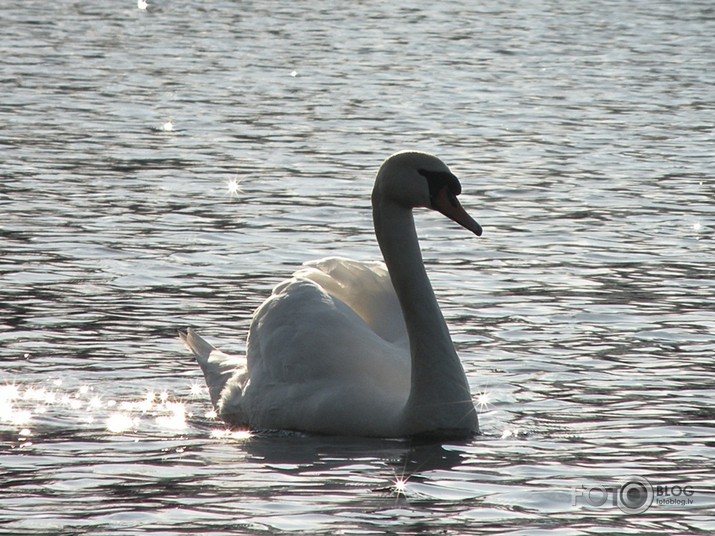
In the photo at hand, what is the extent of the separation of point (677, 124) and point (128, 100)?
28.3 feet

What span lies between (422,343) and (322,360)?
66 cm

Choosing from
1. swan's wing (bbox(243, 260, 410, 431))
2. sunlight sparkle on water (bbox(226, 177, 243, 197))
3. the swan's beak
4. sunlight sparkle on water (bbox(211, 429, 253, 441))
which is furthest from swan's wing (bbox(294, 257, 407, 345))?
sunlight sparkle on water (bbox(226, 177, 243, 197))

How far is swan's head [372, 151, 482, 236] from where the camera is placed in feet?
30.4

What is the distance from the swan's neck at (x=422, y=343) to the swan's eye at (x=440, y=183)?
0.71ft

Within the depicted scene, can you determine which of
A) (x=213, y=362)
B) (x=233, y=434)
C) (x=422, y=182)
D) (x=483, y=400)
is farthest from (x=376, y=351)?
(x=213, y=362)

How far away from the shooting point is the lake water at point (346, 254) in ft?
26.1

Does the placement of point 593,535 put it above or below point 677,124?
above

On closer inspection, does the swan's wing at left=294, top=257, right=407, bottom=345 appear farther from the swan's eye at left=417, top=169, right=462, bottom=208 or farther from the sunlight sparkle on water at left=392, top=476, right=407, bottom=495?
the sunlight sparkle on water at left=392, top=476, right=407, bottom=495

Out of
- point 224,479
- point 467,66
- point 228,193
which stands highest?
point 224,479

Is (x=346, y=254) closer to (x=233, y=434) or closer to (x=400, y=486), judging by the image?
(x=233, y=434)

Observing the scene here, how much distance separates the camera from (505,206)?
672 inches

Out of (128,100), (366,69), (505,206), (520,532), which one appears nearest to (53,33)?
(366,69)

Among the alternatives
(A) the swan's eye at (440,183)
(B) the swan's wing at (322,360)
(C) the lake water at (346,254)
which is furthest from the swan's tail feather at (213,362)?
(A) the swan's eye at (440,183)

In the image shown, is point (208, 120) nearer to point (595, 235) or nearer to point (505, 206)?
point (505, 206)
